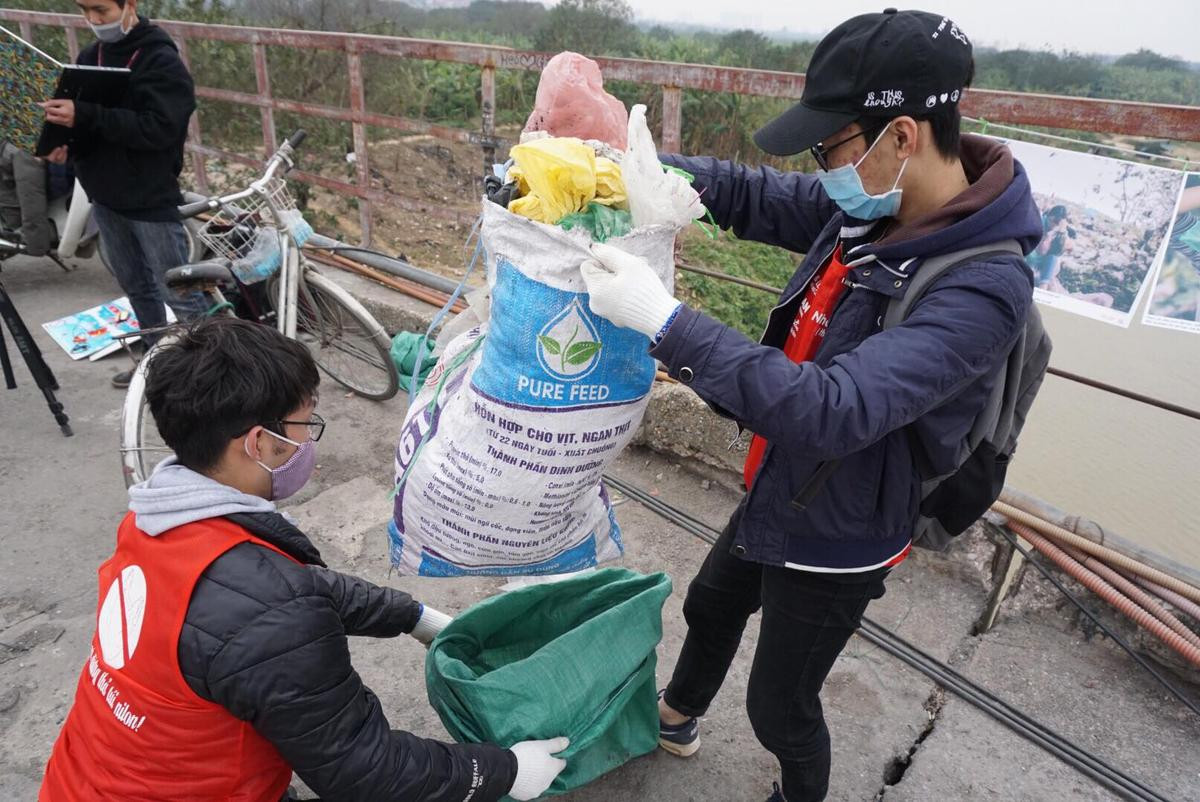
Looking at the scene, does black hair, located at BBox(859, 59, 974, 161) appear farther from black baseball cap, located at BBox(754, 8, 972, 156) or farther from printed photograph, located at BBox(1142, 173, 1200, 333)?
printed photograph, located at BBox(1142, 173, 1200, 333)

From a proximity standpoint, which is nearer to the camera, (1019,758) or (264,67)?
(1019,758)

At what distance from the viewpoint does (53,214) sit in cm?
453

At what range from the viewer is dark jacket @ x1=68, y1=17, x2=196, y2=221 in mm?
2998

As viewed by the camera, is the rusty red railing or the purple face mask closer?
the purple face mask

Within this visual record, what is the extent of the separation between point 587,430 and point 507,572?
48 cm

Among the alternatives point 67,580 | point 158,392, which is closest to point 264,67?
point 67,580

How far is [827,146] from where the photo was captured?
4.17 ft

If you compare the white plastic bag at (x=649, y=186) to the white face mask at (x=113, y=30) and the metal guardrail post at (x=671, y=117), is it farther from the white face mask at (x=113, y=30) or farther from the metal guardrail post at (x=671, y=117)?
the white face mask at (x=113, y=30)

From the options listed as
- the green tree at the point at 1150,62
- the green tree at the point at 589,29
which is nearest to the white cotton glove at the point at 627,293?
the green tree at the point at 589,29

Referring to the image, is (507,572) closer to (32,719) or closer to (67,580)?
(32,719)

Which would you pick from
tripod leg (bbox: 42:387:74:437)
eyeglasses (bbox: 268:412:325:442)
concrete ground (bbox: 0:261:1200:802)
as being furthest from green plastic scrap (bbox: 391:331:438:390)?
eyeglasses (bbox: 268:412:325:442)

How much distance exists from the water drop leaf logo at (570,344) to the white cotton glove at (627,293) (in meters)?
0.10

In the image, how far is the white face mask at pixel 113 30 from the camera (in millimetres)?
2994

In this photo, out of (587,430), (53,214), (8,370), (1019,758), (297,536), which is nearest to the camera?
(297,536)
